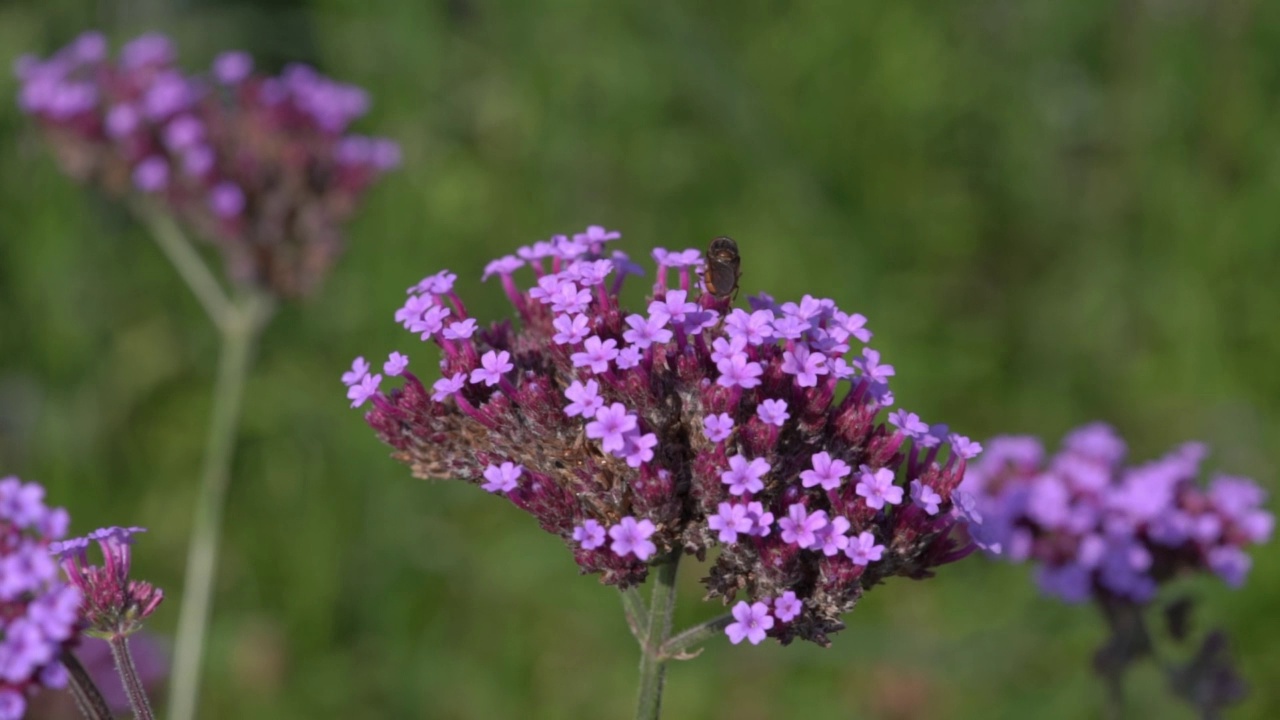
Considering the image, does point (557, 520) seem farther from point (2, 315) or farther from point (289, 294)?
point (2, 315)

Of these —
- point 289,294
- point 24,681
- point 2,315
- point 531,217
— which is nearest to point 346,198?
point 289,294

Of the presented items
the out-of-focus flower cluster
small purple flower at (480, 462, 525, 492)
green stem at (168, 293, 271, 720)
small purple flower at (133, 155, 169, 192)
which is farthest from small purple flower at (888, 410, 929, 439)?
small purple flower at (133, 155, 169, 192)

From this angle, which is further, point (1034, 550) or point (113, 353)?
point (113, 353)

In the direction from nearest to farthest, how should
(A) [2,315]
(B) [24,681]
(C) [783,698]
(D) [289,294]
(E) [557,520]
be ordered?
(B) [24,681]
(E) [557,520]
(D) [289,294]
(C) [783,698]
(A) [2,315]

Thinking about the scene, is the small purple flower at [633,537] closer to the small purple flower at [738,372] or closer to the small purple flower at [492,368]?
the small purple flower at [738,372]

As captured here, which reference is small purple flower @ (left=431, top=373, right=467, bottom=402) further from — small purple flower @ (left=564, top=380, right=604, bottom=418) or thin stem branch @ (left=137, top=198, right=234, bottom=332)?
thin stem branch @ (left=137, top=198, right=234, bottom=332)

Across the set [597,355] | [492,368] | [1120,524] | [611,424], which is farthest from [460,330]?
[1120,524]
